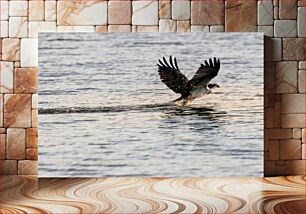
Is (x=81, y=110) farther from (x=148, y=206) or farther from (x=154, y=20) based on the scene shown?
(x=148, y=206)

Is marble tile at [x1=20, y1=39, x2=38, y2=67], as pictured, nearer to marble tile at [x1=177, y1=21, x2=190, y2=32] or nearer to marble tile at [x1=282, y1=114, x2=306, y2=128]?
marble tile at [x1=177, y1=21, x2=190, y2=32]

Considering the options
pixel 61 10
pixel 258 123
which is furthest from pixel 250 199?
pixel 61 10

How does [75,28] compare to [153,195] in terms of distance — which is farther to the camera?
[75,28]

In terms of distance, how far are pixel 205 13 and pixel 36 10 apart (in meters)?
0.87

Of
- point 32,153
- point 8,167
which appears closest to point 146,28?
point 32,153

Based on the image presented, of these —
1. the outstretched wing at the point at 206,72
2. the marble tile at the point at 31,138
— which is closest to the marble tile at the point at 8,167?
the marble tile at the point at 31,138

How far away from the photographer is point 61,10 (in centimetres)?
275

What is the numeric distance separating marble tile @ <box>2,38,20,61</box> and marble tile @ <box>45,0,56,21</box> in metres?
0.20

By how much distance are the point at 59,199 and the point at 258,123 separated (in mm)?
1102

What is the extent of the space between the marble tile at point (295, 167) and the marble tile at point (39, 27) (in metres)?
1.40

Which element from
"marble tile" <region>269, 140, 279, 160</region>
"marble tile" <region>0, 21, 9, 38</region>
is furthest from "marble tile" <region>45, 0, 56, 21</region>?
"marble tile" <region>269, 140, 279, 160</region>

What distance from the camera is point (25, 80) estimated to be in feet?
8.98

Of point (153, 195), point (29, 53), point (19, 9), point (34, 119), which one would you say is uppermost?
point (19, 9)

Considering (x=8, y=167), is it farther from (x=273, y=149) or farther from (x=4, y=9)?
(x=273, y=149)
